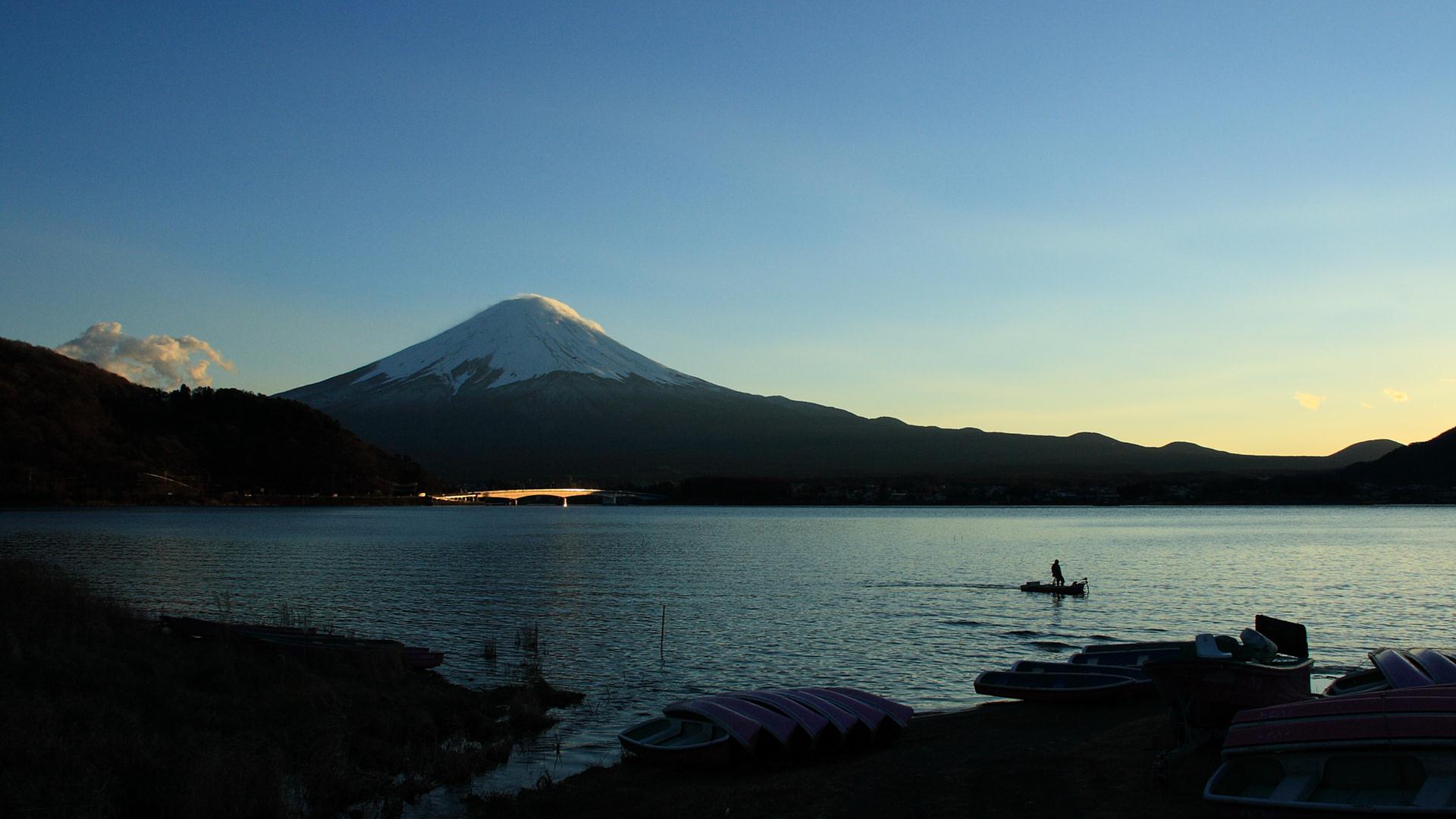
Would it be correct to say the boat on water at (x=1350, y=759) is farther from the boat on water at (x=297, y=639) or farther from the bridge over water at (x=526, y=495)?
Answer: the bridge over water at (x=526, y=495)

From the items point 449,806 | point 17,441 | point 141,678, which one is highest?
point 17,441

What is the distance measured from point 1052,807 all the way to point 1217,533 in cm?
9198

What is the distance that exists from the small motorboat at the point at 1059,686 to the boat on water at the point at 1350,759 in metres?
8.48

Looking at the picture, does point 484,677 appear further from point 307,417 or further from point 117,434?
point 307,417

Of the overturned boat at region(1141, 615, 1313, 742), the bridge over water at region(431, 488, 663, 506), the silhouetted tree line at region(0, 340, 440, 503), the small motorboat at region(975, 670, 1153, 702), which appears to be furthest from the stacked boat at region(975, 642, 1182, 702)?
the bridge over water at region(431, 488, 663, 506)

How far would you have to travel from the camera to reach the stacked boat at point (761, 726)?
558 inches

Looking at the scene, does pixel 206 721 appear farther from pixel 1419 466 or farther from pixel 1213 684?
pixel 1419 466

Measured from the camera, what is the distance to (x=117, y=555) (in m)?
55.2

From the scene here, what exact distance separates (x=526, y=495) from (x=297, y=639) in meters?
159

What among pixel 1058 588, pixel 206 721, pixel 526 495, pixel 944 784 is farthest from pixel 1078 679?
pixel 526 495

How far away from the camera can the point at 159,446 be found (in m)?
147

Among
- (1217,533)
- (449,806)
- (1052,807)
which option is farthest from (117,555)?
(1217,533)

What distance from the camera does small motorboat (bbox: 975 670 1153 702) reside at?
59.3ft

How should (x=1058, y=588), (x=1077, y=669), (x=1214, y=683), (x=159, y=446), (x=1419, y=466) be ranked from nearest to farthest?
(x=1214, y=683), (x=1077, y=669), (x=1058, y=588), (x=159, y=446), (x=1419, y=466)
